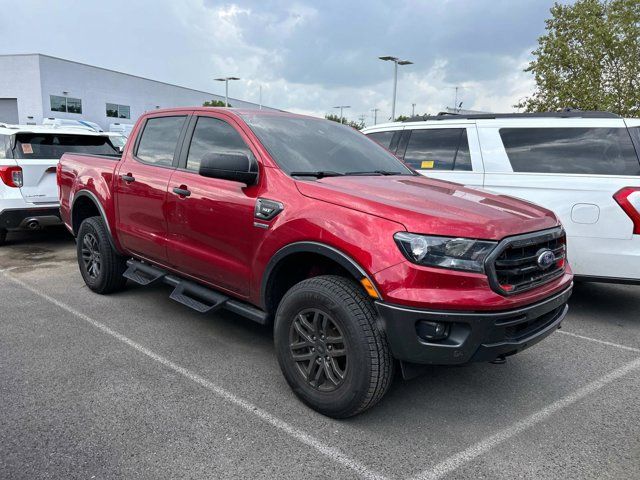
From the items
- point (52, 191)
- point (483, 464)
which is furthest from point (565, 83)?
point (483, 464)

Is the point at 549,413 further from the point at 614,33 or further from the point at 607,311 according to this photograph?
the point at 614,33

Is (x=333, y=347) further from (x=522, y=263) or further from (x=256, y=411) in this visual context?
(x=522, y=263)

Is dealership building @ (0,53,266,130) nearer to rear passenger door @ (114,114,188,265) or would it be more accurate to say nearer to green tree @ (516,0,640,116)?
green tree @ (516,0,640,116)

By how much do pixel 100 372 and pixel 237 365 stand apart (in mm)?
937

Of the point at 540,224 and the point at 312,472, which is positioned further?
the point at 540,224

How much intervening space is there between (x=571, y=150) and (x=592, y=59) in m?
13.4

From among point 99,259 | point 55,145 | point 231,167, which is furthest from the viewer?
point 55,145

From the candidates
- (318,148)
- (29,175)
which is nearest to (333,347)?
(318,148)

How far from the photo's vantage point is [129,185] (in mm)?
4520

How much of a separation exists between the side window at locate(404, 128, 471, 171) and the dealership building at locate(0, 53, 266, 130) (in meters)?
38.7

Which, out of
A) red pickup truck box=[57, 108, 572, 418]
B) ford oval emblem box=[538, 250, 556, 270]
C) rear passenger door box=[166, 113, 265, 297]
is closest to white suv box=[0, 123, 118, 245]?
red pickup truck box=[57, 108, 572, 418]

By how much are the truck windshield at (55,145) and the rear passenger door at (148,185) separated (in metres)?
3.05

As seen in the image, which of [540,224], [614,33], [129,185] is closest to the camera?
[540,224]

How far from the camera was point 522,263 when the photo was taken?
276 cm
